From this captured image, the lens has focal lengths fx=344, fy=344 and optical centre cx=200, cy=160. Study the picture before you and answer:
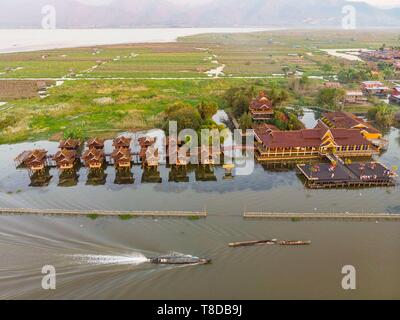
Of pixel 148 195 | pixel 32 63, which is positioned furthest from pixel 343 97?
pixel 32 63

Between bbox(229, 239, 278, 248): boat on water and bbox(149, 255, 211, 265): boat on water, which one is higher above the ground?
bbox(229, 239, 278, 248): boat on water

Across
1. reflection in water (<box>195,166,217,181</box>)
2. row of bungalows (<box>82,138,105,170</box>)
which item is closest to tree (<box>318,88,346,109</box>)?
reflection in water (<box>195,166,217,181</box>)

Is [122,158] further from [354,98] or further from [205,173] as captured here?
[354,98]

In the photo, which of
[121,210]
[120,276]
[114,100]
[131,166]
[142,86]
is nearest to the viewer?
[120,276]

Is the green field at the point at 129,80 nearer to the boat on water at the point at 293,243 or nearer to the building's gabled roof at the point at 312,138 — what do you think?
the building's gabled roof at the point at 312,138

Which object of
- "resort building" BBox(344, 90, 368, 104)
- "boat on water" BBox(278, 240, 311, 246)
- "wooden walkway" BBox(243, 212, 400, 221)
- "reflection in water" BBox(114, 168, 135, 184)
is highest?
"resort building" BBox(344, 90, 368, 104)

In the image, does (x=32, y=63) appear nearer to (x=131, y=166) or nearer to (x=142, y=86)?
(x=142, y=86)

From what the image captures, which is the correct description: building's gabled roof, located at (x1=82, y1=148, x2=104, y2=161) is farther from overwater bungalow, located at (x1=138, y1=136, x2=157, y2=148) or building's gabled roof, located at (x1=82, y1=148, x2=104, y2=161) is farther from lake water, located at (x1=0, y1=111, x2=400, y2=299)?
overwater bungalow, located at (x1=138, y1=136, x2=157, y2=148)
